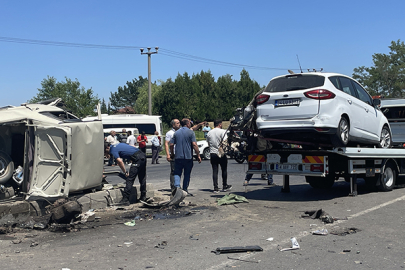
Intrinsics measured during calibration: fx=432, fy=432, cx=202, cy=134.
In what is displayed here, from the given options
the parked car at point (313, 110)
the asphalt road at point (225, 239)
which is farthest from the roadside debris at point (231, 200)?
the parked car at point (313, 110)

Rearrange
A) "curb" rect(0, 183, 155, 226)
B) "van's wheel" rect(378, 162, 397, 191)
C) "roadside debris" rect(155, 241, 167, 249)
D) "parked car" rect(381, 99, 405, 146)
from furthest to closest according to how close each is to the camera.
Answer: "parked car" rect(381, 99, 405, 146) → "van's wheel" rect(378, 162, 397, 191) → "curb" rect(0, 183, 155, 226) → "roadside debris" rect(155, 241, 167, 249)

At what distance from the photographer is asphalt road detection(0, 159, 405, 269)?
493cm

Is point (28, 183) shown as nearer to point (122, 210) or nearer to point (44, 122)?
point (44, 122)

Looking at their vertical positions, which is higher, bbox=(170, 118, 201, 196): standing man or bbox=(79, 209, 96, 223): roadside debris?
bbox=(170, 118, 201, 196): standing man

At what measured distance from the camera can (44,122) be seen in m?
7.99

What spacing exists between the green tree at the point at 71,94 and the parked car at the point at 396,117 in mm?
51151

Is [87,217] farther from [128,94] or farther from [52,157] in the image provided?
[128,94]

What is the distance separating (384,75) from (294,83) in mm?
69305

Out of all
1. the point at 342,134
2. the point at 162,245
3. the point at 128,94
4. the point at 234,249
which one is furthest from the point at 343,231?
the point at 128,94

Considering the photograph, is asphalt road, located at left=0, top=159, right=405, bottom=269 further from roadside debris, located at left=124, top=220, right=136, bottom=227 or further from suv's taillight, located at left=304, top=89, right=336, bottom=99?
suv's taillight, located at left=304, top=89, right=336, bottom=99

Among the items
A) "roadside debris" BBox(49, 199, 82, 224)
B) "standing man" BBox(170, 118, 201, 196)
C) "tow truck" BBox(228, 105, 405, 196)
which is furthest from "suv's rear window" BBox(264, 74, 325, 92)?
"roadside debris" BBox(49, 199, 82, 224)

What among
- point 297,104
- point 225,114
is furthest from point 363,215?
point 225,114

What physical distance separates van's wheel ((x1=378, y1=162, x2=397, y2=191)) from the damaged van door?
720 centimetres

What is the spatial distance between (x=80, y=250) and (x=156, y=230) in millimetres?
1430
